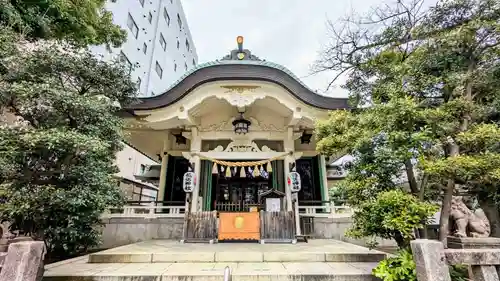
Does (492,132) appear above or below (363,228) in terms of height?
above

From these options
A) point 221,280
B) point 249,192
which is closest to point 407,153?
point 221,280

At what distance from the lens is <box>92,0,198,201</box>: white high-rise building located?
14.1m

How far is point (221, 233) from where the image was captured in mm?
6762

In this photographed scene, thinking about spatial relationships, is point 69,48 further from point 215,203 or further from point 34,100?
point 215,203

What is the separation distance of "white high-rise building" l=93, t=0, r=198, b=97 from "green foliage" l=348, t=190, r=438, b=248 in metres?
13.1

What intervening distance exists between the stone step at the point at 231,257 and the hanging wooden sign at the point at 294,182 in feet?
10.9

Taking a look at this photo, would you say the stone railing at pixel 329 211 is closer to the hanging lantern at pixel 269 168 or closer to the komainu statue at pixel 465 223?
the hanging lantern at pixel 269 168

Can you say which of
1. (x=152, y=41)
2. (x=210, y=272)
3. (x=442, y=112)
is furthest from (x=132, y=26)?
(x=442, y=112)

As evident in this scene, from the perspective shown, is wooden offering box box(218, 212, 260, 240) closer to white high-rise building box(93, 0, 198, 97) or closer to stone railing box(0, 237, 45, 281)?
stone railing box(0, 237, 45, 281)

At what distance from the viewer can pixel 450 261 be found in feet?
8.98

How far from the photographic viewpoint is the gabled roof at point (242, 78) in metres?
7.48

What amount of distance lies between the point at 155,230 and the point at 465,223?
327 inches

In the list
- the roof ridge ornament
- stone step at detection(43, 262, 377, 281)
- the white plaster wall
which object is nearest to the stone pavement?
stone step at detection(43, 262, 377, 281)

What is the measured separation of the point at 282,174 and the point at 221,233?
10.9 ft
